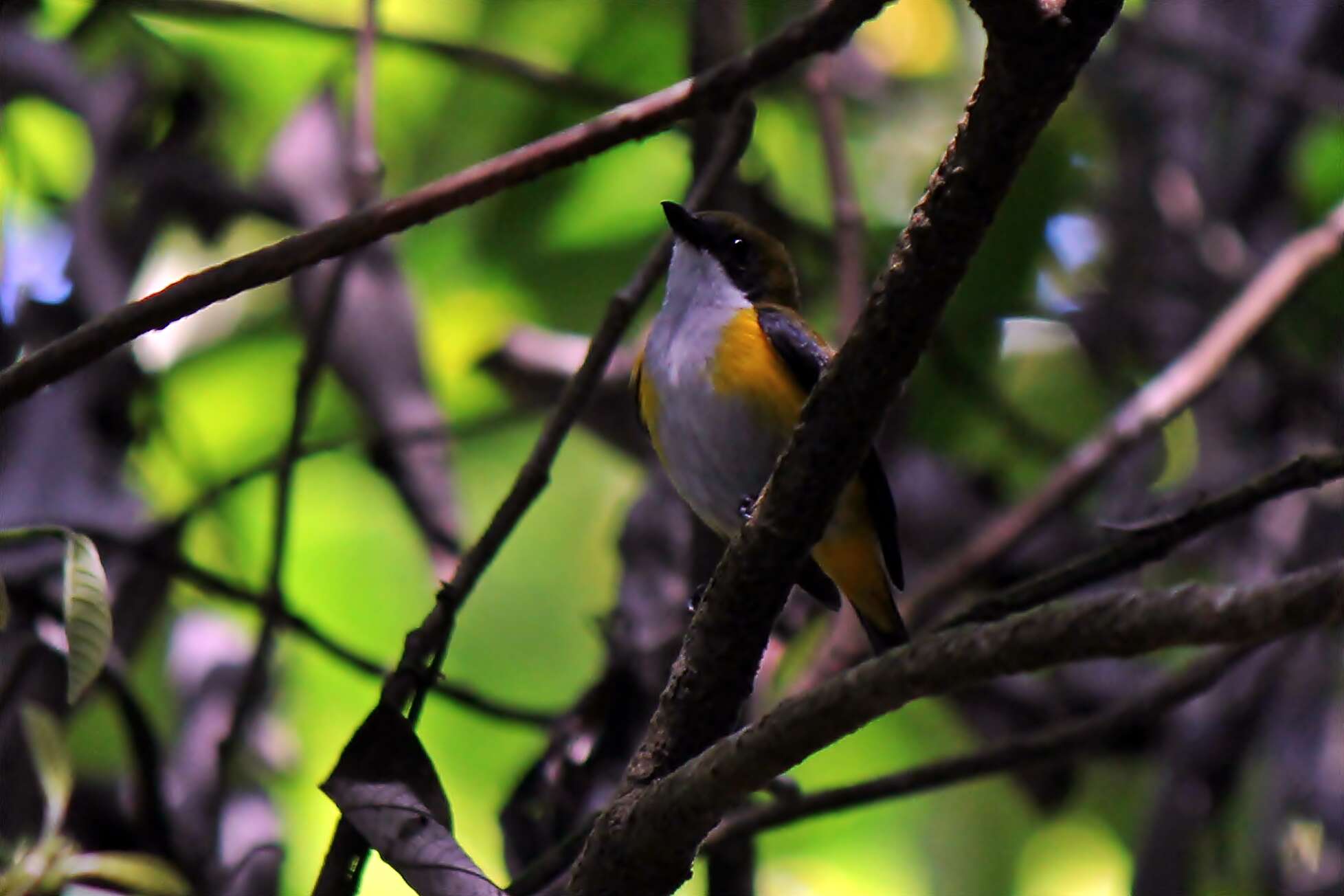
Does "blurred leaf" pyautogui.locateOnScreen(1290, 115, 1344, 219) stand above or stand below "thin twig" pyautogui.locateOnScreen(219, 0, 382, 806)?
above

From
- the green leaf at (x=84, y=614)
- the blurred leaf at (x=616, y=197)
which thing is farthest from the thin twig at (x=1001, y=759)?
the blurred leaf at (x=616, y=197)

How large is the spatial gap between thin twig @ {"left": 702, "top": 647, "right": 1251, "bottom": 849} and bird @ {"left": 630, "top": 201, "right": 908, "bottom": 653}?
0.53 metres

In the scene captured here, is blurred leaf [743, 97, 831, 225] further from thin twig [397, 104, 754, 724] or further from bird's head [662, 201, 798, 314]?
thin twig [397, 104, 754, 724]

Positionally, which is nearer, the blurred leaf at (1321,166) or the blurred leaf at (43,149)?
the blurred leaf at (43,149)

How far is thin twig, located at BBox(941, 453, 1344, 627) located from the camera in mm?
2043

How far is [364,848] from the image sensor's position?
2238mm

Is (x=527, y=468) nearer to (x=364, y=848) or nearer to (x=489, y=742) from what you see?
(x=364, y=848)

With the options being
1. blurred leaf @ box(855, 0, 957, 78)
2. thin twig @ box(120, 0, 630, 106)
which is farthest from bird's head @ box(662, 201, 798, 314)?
blurred leaf @ box(855, 0, 957, 78)

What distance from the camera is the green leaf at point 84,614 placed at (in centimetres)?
192

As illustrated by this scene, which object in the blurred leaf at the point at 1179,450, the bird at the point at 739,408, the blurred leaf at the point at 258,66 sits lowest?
the bird at the point at 739,408

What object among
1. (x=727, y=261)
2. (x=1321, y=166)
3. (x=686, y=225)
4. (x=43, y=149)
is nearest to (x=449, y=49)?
(x=686, y=225)

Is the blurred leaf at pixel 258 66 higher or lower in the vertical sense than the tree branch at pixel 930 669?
higher

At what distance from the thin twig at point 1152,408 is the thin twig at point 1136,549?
1.29m

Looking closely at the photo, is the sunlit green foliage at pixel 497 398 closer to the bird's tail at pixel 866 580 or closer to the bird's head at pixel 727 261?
the bird's head at pixel 727 261
